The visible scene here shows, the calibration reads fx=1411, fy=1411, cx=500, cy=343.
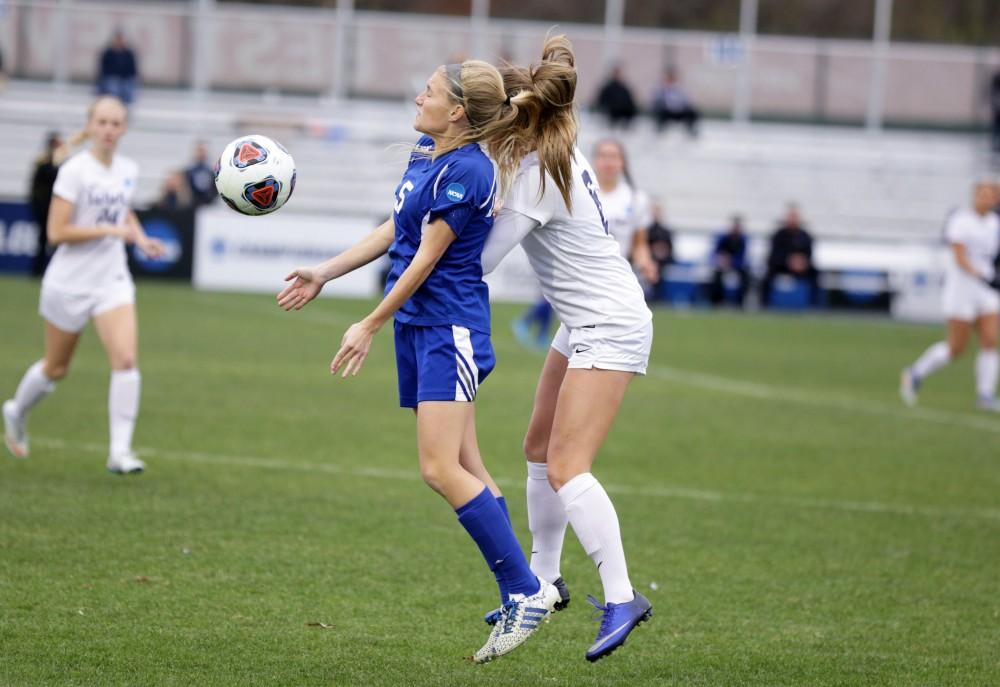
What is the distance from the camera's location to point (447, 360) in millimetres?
5145

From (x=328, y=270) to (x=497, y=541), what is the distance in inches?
47.3

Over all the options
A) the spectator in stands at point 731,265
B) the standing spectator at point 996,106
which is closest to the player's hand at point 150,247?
the spectator in stands at point 731,265

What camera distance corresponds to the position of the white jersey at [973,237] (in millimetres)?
14445

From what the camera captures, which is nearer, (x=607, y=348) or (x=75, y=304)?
(x=607, y=348)

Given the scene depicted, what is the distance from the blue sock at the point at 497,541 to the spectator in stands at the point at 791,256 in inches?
826

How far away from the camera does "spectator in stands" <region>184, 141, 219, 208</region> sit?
82.7ft

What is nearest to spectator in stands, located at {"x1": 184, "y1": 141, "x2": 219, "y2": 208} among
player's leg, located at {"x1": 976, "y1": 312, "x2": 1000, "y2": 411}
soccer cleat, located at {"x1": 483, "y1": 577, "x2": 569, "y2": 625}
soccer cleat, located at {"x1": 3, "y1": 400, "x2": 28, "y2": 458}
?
player's leg, located at {"x1": 976, "y1": 312, "x2": 1000, "y2": 411}

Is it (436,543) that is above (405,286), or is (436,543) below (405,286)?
below

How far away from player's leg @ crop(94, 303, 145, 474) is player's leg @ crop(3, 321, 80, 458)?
0.75 ft

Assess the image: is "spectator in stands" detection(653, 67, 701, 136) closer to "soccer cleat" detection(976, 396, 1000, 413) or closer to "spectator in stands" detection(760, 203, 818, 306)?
"spectator in stands" detection(760, 203, 818, 306)

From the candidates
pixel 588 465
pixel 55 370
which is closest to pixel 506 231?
pixel 588 465

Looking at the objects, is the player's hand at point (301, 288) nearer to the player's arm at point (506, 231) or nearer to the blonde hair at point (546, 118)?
the player's arm at point (506, 231)

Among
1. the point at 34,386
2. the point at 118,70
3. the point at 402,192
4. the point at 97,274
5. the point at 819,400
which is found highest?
the point at 118,70

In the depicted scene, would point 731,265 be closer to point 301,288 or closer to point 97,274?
point 97,274
